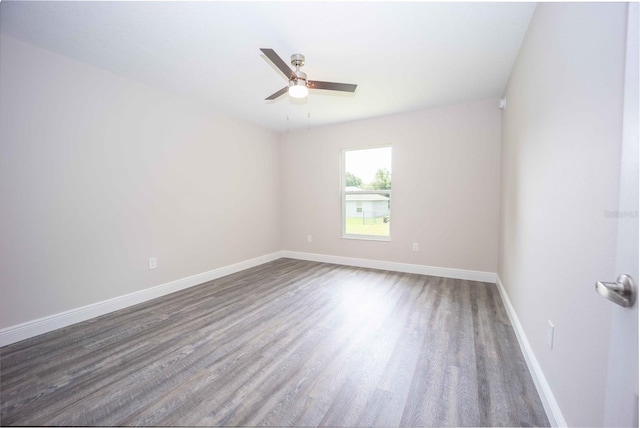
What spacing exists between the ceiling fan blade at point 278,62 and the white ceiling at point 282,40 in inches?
11.1

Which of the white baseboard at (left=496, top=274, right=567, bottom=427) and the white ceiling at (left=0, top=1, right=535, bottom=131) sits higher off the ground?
the white ceiling at (left=0, top=1, right=535, bottom=131)

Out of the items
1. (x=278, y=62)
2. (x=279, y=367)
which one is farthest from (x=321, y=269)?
(x=278, y=62)

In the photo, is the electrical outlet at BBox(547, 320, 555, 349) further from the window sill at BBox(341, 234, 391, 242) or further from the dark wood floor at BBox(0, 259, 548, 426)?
the window sill at BBox(341, 234, 391, 242)

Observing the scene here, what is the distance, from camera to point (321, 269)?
13.6 ft

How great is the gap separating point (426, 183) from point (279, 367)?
3166 mm

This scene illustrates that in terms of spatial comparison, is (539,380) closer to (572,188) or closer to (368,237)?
(572,188)

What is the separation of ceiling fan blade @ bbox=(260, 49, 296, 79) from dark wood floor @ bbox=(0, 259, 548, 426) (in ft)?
7.18

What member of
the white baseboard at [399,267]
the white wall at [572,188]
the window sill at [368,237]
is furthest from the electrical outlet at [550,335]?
the window sill at [368,237]

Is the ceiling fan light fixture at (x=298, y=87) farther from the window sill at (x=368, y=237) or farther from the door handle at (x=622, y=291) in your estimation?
the window sill at (x=368, y=237)

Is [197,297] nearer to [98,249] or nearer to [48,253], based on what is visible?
[98,249]

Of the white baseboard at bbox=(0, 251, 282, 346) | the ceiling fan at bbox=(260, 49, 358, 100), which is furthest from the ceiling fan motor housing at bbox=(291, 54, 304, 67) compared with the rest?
the white baseboard at bbox=(0, 251, 282, 346)

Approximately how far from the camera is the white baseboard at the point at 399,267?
3474 millimetres

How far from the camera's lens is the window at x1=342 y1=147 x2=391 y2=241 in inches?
163

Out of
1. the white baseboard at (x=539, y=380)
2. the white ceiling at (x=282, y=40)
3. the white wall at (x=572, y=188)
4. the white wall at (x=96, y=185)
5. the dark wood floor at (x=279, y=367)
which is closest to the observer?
the white wall at (x=572, y=188)
